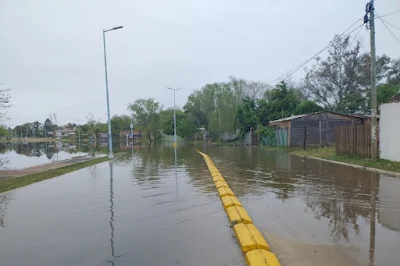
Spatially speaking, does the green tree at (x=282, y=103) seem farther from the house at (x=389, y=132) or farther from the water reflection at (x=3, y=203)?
the water reflection at (x=3, y=203)

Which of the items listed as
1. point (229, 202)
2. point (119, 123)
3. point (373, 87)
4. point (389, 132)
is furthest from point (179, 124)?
point (229, 202)

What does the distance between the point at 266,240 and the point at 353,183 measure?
667cm

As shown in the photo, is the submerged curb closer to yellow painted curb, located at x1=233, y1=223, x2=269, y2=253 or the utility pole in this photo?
yellow painted curb, located at x1=233, y1=223, x2=269, y2=253

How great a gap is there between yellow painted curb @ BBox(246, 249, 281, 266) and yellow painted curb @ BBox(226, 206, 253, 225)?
1414mm

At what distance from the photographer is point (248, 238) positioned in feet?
16.1

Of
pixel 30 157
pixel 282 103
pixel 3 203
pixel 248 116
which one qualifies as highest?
pixel 282 103

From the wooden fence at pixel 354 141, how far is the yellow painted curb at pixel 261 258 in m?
13.7

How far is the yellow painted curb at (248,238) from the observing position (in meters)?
4.59

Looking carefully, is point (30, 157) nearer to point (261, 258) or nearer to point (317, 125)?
point (317, 125)

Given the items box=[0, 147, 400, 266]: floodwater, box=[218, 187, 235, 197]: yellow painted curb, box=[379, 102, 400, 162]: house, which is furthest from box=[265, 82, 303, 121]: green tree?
box=[218, 187, 235, 197]: yellow painted curb

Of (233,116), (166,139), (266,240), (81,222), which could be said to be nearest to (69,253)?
(81,222)

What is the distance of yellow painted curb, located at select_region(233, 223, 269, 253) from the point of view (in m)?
4.59

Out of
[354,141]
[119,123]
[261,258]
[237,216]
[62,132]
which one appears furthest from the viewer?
[62,132]

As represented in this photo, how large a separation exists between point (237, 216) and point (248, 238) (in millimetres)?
1219
